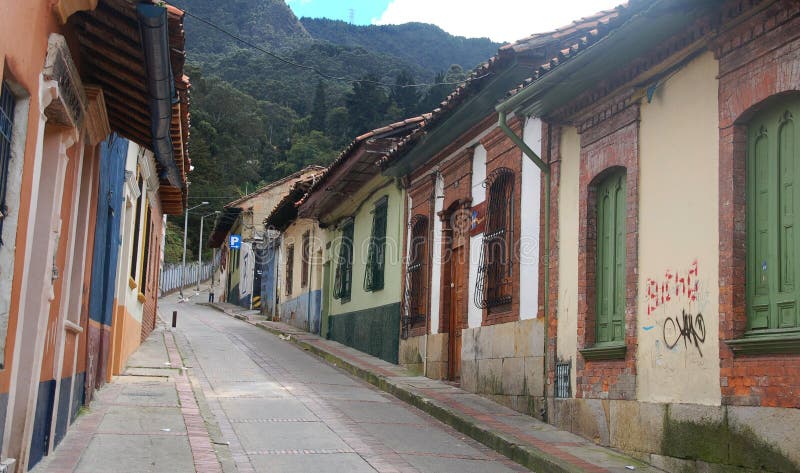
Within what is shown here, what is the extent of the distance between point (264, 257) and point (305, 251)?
9.83 meters

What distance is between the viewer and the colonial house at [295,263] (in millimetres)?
25359

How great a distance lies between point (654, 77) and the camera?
9.02 m

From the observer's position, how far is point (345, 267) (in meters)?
22.4

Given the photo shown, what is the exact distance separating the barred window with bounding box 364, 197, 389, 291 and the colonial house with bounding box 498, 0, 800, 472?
830 cm

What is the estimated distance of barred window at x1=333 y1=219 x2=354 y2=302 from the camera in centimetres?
2208

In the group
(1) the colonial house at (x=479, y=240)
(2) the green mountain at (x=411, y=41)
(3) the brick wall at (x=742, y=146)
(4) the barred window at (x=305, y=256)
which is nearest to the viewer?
(3) the brick wall at (x=742, y=146)

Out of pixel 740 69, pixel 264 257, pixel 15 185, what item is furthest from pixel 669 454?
pixel 264 257

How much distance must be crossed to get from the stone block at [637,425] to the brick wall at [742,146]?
1.11 meters

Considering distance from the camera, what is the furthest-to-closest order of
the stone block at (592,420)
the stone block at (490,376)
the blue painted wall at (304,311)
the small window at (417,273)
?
the blue painted wall at (304,311) < the small window at (417,273) < the stone block at (490,376) < the stone block at (592,420)

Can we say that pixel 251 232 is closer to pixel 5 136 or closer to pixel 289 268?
pixel 289 268

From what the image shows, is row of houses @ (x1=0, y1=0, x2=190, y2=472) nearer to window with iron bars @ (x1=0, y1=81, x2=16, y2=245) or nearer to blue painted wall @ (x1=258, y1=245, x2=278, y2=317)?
window with iron bars @ (x1=0, y1=81, x2=16, y2=245)

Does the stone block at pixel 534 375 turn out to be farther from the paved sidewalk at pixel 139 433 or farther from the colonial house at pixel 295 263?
the colonial house at pixel 295 263

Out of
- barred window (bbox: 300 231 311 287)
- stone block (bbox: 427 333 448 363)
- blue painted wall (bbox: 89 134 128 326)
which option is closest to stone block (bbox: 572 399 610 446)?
stone block (bbox: 427 333 448 363)

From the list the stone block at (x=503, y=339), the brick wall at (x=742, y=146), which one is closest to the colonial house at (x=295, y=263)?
the stone block at (x=503, y=339)
